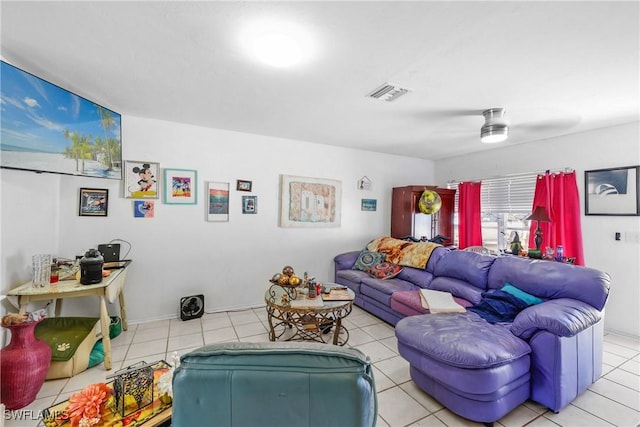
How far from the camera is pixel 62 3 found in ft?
4.59

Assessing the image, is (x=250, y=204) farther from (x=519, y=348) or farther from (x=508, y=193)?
(x=508, y=193)

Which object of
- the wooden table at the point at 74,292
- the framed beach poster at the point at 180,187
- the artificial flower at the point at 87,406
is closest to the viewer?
the artificial flower at the point at 87,406

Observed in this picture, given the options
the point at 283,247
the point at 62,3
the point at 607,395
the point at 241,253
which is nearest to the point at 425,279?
the point at 607,395

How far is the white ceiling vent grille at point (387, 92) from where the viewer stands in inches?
88.7

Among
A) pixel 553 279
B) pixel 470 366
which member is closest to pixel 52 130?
pixel 470 366

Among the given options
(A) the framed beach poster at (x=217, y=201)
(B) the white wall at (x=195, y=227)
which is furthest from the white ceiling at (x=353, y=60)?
(A) the framed beach poster at (x=217, y=201)

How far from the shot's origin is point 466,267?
3.02 metres

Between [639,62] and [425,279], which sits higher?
[639,62]

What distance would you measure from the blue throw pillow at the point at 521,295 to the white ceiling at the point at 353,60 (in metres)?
1.71

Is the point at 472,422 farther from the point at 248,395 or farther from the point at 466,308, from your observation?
the point at 248,395

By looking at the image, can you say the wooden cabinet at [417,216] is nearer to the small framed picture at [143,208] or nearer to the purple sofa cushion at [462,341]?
the purple sofa cushion at [462,341]

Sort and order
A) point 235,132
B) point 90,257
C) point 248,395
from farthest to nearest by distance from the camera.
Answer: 1. point 235,132
2. point 90,257
3. point 248,395

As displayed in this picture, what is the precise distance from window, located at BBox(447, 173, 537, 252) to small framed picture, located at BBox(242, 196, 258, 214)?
3.56 m

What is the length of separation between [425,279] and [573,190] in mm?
2134
